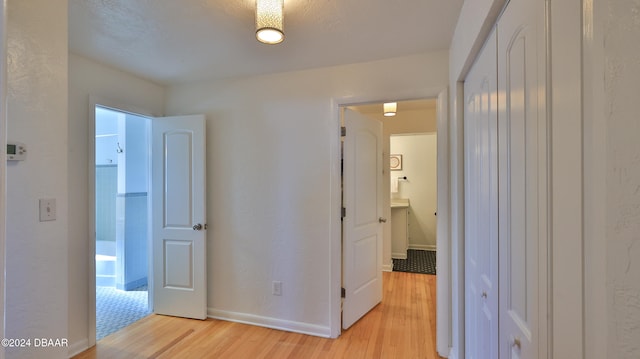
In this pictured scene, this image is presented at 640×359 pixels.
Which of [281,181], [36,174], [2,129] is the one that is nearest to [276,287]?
[281,181]

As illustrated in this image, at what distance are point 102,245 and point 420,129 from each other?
4.64 m

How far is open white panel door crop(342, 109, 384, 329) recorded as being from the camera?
2.62 m

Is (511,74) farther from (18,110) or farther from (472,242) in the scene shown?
(18,110)

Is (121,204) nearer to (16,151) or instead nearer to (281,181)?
(281,181)

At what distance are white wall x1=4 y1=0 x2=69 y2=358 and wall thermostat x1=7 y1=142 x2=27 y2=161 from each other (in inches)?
0.8

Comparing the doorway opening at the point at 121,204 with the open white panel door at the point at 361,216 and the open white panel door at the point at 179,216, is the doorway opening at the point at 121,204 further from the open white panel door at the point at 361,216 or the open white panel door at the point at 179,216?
the open white panel door at the point at 361,216

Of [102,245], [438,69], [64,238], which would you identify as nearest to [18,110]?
[64,238]

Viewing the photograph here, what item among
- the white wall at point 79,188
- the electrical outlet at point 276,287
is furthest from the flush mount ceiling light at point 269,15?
the electrical outlet at point 276,287

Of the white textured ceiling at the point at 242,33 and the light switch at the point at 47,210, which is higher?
the white textured ceiling at the point at 242,33

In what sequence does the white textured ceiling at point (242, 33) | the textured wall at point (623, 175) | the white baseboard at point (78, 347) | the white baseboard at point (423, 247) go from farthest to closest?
1. the white baseboard at point (423, 247)
2. the white baseboard at point (78, 347)
3. the white textured ceiling at point (242, 33)
4. the textured wall at point (623, 175)

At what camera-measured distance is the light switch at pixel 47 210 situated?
134cm

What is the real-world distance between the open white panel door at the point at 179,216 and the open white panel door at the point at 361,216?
139 centimetres

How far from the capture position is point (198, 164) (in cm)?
280

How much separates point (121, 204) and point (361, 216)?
314 centimetres
